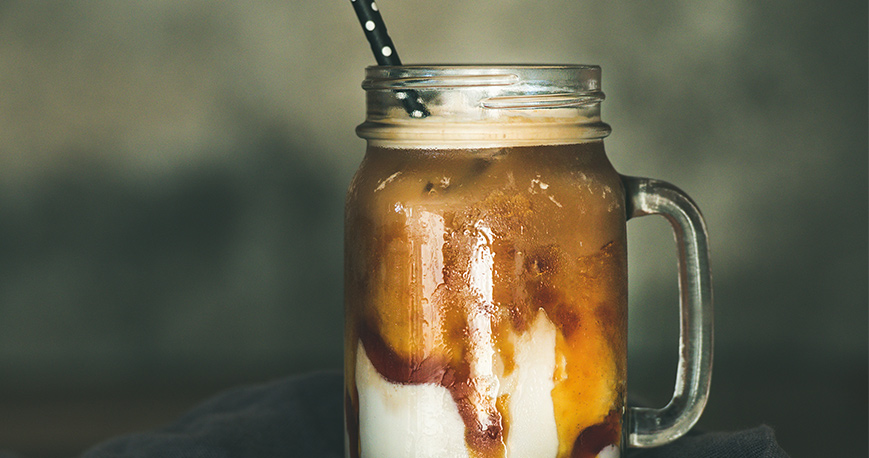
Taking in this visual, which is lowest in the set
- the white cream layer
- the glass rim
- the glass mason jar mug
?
the white cream layer

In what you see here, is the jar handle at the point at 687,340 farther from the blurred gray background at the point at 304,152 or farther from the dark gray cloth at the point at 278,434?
the blurred gray background at the point at 304,152

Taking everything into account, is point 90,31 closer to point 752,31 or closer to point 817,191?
point 752,31

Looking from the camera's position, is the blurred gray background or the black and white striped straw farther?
the blurred gray background

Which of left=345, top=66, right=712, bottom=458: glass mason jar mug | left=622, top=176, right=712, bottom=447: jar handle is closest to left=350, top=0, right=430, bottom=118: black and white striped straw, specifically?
left=345, top=66, right=712, bottom=458: glass mason jar mug

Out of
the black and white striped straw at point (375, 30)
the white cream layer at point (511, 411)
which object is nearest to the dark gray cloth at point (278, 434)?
the white cream layer at point (511, 411)

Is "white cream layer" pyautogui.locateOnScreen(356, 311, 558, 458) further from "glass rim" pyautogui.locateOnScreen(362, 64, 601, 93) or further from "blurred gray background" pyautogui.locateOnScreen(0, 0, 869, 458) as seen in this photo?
"blurred gray background" pyautogui.locateOnScreen(0, 0, 869, 458)

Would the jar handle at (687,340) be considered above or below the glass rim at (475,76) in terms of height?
below

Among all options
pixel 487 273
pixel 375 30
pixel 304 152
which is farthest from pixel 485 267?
pixel 304 152
